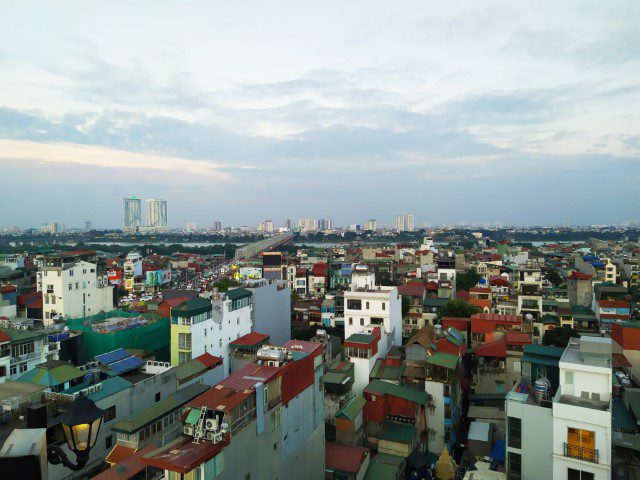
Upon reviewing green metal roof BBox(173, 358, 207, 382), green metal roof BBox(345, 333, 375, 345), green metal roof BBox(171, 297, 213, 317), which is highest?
green metal roof BBox(171, 297, 213, 317)

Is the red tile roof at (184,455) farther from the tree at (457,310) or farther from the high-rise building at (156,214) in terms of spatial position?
the high-rise building at (156,214)

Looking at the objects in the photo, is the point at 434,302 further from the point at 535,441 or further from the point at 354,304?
the point at 535,441

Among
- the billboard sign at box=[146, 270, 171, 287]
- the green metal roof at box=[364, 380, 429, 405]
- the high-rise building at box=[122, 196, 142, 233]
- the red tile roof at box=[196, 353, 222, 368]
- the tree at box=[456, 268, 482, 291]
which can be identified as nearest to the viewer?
the green metal roof at box=[364, 380, 429, 405]

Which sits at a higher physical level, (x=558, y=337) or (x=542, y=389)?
(x=542, y=389)

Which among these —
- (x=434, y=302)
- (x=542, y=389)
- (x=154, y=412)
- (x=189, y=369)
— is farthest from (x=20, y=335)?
(x=434, y=302)

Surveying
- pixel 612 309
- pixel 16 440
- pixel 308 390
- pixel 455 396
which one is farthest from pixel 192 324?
pixel 612 309

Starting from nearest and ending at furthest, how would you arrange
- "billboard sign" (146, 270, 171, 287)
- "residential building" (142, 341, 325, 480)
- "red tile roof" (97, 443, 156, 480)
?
"residential building" (142, 341, 325, 480)
"red tile roof" (97, 443, 156, 480)
"billboard sign" (146, 270, 171, 287)

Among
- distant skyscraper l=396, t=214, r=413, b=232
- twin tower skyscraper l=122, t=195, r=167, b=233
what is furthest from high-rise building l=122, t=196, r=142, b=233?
distant skyscraper l=396, t=214, r=413, b=232

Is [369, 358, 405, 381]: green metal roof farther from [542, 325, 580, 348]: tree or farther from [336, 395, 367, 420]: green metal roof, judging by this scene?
[542, 325, 580, 348]: tree
